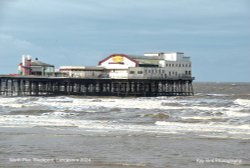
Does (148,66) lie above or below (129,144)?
above

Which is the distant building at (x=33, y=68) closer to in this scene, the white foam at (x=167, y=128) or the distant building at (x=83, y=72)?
the distant building at (x=83, y=72)

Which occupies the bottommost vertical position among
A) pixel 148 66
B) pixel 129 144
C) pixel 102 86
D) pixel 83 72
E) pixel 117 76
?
pixel 129 144

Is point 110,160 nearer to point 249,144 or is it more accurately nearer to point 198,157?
point 198,157

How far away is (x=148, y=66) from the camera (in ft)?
216

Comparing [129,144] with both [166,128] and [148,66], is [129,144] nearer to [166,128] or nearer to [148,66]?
[166,128]

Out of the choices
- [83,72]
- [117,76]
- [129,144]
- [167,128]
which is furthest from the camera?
[83,72]

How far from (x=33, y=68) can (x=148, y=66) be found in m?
14.2

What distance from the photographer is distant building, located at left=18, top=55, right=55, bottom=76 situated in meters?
66.4

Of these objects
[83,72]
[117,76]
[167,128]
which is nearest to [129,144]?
[167,128]

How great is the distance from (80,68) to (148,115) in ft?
102

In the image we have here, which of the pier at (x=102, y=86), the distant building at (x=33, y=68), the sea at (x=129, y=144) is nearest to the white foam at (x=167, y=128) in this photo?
the sea at (x=129, y=144)

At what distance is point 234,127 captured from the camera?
2762 centimetres

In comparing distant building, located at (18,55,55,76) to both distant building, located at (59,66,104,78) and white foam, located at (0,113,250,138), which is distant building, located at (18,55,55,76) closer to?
distant building, located at (59,66,104,78)

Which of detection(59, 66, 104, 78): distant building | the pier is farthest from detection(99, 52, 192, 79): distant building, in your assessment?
detection(59, 66, 104, 78): distant building
